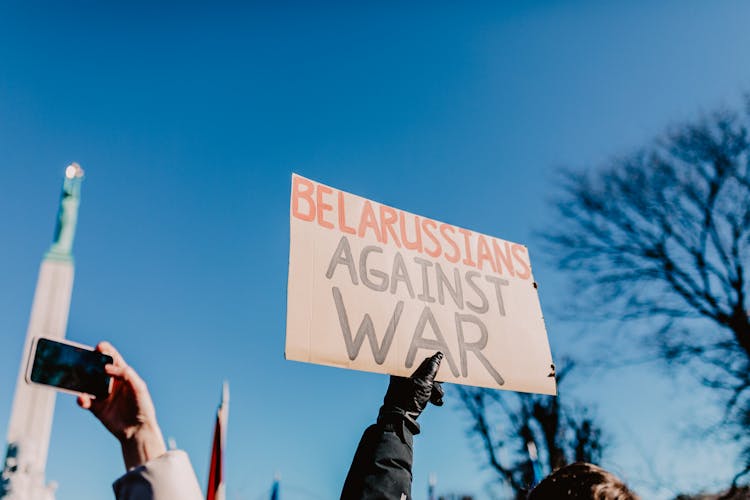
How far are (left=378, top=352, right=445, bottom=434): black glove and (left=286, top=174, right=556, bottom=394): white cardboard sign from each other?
0.18ft

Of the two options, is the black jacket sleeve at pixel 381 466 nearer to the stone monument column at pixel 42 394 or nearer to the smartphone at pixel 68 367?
the smartphone at pixel 68 367

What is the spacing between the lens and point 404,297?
7.79 ft

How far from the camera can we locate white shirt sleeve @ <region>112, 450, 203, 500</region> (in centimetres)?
117

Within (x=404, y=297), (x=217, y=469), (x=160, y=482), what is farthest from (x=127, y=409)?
(x=217, y=469)

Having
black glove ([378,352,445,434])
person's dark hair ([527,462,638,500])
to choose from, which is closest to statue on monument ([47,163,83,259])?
black glove ([378,352,445,434])

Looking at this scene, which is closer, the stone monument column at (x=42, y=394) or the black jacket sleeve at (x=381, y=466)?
the black jacket sleeve at (x=381, y=466)

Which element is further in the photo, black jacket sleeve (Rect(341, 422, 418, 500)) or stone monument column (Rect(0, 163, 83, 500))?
stone monument column (Rect(0, 163, 83, 500))

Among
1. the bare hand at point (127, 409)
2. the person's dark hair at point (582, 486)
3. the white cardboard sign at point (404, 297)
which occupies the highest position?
the white cardboard sign at point (404, 297)

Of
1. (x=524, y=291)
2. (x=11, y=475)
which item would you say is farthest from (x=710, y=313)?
(x=11, y=475)

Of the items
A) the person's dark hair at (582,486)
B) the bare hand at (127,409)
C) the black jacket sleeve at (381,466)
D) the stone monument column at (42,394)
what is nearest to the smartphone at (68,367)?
the bare hand at (127,409)

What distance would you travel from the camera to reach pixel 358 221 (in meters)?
2.45

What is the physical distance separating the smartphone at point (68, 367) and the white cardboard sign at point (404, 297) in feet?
2.14

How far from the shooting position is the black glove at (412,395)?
5.46ft

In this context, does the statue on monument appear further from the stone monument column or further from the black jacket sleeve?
the black jacket sleeve
